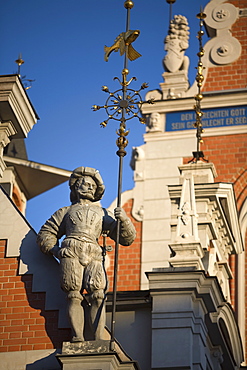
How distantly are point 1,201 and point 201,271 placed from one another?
2.21 m

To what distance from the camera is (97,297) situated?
9.85 m

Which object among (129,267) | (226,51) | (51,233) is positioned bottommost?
(51,233)

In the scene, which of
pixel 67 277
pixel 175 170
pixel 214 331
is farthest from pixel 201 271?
pixel 175 170

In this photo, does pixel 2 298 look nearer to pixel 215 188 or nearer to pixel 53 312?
pixel 53 312

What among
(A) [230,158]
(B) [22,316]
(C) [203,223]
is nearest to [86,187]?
(B) [22,316]

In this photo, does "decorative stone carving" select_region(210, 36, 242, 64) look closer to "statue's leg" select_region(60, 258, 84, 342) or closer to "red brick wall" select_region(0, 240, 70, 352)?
"red brick wall" select_region(0, 240, 70, 352)

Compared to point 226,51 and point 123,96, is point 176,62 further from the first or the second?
point 123,96

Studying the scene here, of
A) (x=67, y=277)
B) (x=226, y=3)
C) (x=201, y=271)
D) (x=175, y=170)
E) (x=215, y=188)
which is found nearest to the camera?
(x=67, y=277)

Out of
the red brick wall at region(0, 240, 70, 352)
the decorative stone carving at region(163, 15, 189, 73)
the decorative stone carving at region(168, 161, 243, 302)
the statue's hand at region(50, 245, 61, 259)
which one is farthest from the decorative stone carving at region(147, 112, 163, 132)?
the statue's hand at region(50, 245, 61, 259)

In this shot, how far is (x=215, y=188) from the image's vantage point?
43.2ft

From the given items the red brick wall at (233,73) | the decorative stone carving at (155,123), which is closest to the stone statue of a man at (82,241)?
the decorative stone carving at (155,123)

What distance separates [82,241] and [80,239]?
31 mm

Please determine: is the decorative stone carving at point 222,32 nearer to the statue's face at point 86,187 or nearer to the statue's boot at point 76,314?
the statue's face at point 86,187

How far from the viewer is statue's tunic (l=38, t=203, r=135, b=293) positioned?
9930mm
